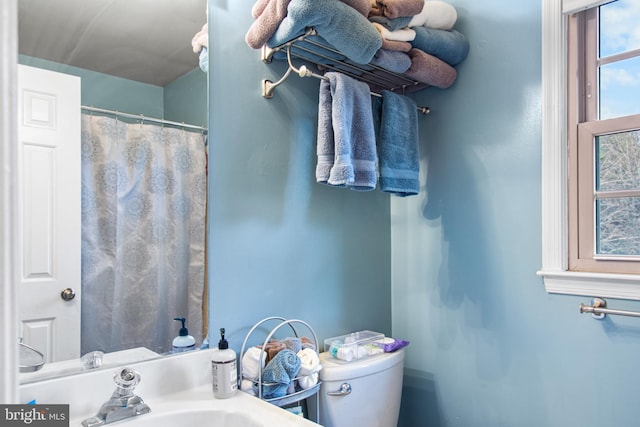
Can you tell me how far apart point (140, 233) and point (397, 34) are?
40.1 inches

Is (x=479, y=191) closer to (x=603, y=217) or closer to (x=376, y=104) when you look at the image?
(x=603, y=217)

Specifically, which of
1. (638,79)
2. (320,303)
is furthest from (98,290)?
(638,79)

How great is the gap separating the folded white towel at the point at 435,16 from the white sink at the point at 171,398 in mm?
1294

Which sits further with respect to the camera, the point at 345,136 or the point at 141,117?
the point at 345,136

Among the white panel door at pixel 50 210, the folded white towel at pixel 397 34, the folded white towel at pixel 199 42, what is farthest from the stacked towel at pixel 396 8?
the white panel door at pixel 50 210

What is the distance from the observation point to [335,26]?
1180 mm

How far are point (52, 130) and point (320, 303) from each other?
101 cm

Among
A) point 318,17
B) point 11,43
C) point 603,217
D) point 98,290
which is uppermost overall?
point 318,17

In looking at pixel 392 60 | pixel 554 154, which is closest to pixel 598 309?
pixel 554 154

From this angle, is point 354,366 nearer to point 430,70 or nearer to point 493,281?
point 493,281

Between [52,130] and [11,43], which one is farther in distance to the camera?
[52,130]

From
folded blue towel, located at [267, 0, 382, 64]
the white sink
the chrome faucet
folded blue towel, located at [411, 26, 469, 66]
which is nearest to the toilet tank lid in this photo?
the white sink

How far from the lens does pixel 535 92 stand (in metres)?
1.45

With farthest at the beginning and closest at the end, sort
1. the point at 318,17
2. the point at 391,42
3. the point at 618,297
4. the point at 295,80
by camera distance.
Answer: the point at 295,80 < the point at 391,42 < the point at 618,297 < the point at 318,17
